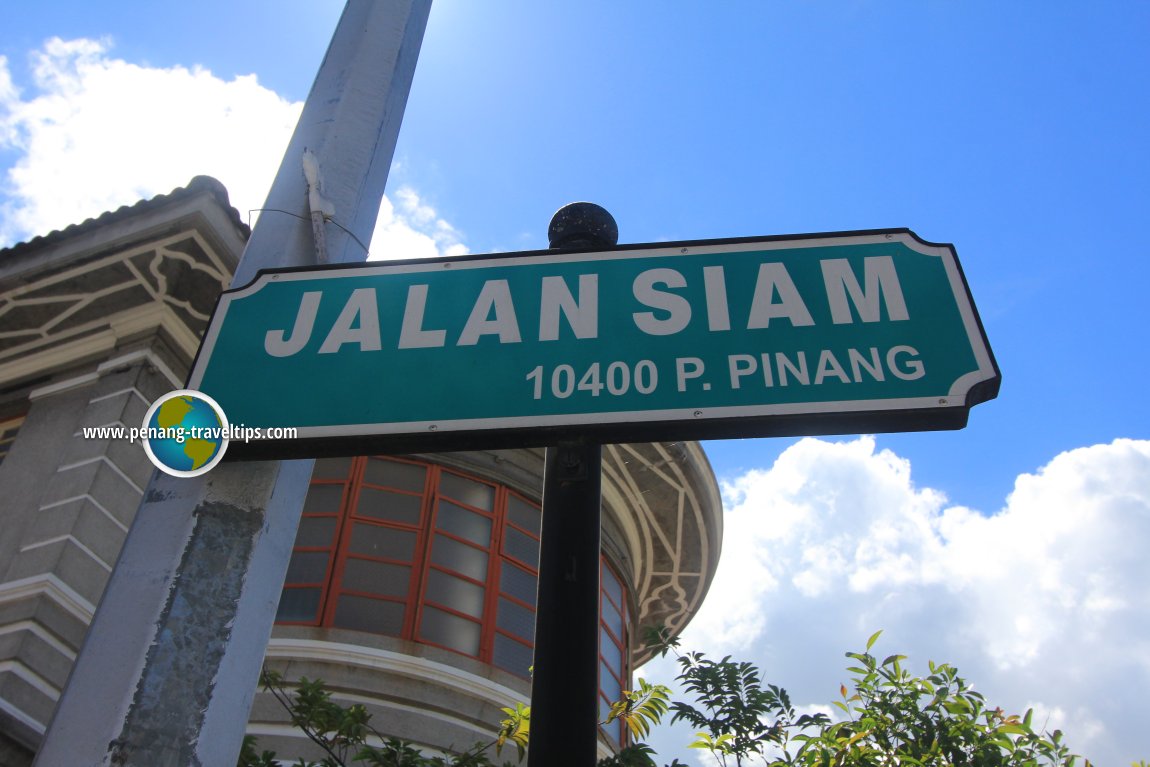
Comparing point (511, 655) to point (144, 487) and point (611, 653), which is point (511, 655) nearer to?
point (611, 653)

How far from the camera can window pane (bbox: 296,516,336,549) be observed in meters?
8.62

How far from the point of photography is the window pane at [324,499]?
8844 mm

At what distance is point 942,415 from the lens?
202cm

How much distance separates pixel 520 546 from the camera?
9398mm

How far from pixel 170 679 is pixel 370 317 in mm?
961

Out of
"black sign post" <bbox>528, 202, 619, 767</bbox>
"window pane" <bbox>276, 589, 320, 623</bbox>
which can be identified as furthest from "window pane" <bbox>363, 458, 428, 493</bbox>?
"black sign post" <bbox>528, 202, 619, 767</bbox>

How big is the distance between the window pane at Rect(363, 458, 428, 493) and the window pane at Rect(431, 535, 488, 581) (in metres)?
0.63

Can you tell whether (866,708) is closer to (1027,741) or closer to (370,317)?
(1027,741)

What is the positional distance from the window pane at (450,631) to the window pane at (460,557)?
47cm

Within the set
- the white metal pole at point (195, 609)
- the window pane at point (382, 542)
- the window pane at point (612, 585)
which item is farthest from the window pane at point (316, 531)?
the white metal pole at point (195, 609)

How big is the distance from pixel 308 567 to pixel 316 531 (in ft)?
1.18

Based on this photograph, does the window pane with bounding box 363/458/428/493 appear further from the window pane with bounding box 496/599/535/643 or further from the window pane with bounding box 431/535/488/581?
the window pane with bounding box 496/599/535/643

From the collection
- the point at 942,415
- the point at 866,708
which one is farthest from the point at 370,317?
the point at 866,708

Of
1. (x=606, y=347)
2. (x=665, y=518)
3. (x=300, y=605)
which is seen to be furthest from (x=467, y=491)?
(x=606, y=347)
